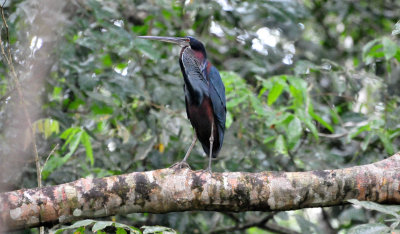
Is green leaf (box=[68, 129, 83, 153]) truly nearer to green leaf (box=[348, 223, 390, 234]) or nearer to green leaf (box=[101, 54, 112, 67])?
green leaf (box=[101, 54, 112, 67])

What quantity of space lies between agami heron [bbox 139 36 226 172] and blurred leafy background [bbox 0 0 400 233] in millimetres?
149

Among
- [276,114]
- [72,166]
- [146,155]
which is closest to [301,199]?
[276,114]

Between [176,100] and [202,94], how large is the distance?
811 mm

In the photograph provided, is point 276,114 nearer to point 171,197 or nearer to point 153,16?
point 153,16

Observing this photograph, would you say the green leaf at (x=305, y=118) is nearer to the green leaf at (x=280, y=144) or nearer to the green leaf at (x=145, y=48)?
the green leaf at (x=280, y=144)

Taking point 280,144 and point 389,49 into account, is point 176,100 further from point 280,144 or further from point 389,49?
point 389,49

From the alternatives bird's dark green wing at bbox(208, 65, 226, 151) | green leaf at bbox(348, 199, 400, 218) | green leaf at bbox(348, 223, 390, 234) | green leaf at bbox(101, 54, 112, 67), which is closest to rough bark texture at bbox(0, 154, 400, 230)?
green leaf at bbox(348, 199, 400, 218)

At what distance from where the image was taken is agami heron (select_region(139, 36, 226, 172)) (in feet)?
14.3

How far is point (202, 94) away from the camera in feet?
14.3

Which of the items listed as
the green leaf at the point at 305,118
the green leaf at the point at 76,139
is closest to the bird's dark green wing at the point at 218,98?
the green leaf at the point at 305,118

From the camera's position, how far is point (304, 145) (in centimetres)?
545

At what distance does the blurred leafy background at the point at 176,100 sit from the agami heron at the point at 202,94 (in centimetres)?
15

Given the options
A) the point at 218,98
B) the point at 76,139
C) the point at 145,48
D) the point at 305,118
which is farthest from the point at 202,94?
the point at 76,139

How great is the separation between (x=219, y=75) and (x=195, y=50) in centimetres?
30
